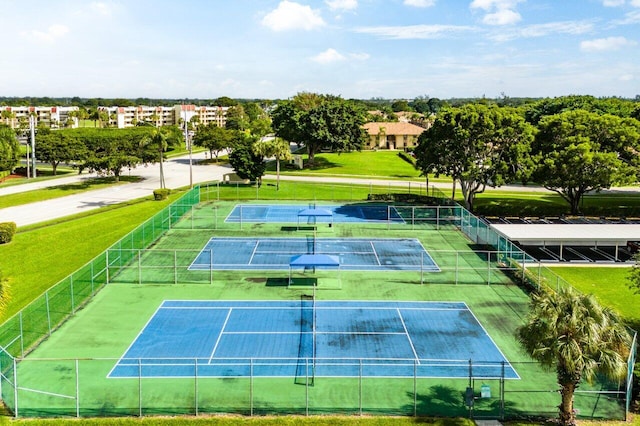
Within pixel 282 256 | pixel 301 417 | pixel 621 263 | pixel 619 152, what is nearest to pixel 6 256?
pixel 282 256

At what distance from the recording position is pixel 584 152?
153 ft

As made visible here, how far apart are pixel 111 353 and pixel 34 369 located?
2.76m

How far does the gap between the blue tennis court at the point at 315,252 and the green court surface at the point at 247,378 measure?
97cm

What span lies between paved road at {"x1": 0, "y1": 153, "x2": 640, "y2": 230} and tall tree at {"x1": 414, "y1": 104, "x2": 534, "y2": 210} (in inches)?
674

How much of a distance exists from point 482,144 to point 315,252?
1951 cm

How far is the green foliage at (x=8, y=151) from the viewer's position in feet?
257

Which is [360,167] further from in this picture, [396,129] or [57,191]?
[57,191]

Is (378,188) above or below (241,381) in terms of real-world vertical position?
above

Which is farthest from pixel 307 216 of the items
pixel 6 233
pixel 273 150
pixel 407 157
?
pixel 407 157

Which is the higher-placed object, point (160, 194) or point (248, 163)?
point (248, 163)

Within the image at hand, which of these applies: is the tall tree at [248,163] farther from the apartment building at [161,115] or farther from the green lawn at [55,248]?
the apartment building at [161,115]

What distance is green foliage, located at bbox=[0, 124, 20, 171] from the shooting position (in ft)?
257

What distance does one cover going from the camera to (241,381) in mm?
20266

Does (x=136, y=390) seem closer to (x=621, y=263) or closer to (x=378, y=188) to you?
(x=621, y=263)
